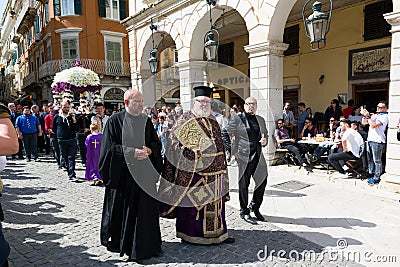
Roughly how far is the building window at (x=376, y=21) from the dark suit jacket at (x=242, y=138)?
6.69 m

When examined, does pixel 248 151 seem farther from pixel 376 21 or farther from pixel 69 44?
pixel 69 44

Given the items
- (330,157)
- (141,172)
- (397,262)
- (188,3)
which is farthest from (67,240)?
(188,3)

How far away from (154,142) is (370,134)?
449 cm

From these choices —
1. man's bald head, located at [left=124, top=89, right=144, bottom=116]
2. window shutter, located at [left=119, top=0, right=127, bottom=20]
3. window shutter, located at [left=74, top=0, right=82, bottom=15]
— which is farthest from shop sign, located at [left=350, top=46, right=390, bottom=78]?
window shutter, located at [left=74, top=0, right=82, bottom=15]

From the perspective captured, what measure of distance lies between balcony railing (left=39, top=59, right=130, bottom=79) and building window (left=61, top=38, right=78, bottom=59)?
51 cm

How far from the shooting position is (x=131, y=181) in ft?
10.3

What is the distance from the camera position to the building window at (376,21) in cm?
838

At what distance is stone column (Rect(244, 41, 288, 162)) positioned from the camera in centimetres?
716

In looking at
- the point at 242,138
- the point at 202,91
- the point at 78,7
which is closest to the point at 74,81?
the point at 242,138

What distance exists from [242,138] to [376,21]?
7164 millimetres

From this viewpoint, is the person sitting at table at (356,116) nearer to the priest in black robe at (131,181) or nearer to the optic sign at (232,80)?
the optic sign at (232,80)

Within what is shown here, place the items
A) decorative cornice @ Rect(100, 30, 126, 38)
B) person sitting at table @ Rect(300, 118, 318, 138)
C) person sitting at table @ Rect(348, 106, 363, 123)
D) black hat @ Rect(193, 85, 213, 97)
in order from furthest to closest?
decorative cornice @ Rect(100, 30, 126, 38) < person sitting at table @ Rect(300, 118, 318, 138) < person sitting at table @ Rect(348, 106, 363, 123) < black hat @ Rect(193, 85, 213, 97)

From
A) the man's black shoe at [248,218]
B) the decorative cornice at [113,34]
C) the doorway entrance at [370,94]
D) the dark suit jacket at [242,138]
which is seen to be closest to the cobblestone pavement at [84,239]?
the man's black shoe at [248,218]

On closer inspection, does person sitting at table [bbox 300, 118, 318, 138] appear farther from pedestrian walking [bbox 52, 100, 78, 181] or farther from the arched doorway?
the arched doorway
